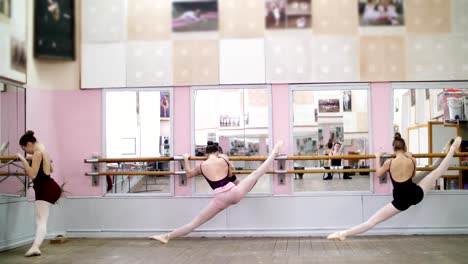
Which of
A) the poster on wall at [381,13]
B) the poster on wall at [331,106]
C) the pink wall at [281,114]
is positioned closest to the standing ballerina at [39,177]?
the pink wall at [281,114]

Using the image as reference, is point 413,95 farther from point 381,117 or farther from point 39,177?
point 39,177

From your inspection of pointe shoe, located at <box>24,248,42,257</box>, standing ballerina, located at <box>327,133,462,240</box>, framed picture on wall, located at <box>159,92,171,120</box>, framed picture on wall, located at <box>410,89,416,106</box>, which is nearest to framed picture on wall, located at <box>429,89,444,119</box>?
framed picture on wall, located at <box>410,89,416,106</box>

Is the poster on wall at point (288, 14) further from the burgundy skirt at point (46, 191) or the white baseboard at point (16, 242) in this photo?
the white baseboard at point (16, 242)

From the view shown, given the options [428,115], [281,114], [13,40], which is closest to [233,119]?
[281,114]

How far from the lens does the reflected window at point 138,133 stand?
8.84 meters

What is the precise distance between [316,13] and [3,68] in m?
4.65

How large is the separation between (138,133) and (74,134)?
3.39 feet

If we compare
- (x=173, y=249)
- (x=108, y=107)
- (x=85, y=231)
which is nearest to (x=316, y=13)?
(x=108, y=107)

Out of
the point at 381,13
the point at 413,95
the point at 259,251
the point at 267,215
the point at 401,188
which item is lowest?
the point at 259,251

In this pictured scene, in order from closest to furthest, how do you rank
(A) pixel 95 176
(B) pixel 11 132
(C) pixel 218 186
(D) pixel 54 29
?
(C) pixel 218 186 → (B) pixel 11 132 → (D) pixel 54 29 → (A) pixel 95 176

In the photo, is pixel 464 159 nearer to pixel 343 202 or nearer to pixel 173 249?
pixel 343 202

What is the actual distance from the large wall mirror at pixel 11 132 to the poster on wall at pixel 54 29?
31.4 inches

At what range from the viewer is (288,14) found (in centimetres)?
874

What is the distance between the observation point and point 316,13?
873 centimetres
